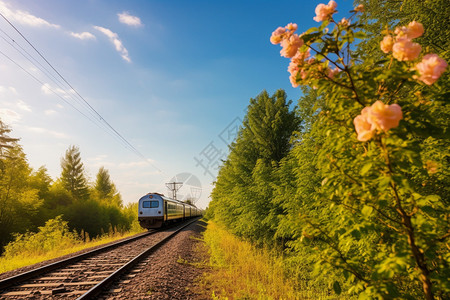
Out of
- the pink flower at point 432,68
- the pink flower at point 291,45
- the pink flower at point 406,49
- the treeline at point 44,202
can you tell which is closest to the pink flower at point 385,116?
the pink flower at point 432,68

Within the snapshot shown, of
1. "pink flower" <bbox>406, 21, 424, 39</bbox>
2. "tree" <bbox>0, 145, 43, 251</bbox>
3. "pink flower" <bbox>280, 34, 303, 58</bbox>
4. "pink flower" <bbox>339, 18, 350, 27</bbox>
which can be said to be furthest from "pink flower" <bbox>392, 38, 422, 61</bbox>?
"tree" <bbox>0, 145, 43, 251</bbox>

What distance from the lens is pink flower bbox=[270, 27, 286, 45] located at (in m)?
1.91

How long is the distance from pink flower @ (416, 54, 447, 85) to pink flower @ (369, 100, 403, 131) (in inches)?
15.2

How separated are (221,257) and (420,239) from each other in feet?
24.5

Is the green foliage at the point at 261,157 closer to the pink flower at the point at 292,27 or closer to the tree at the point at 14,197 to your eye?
the pink flower at the point at 292,27

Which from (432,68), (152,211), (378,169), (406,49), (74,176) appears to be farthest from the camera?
(74,176)

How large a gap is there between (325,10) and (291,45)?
33 cm

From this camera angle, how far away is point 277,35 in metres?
1.91

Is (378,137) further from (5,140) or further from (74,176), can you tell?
(74,176)

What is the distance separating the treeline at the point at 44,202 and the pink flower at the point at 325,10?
17.8 m

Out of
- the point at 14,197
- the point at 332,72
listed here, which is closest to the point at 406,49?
the point at 332,72

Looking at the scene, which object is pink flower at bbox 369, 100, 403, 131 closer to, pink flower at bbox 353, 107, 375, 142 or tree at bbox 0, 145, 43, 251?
pink flower at bbox 353, 107, 375, 142

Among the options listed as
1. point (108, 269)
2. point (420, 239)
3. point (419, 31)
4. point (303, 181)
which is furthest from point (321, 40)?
point (108, 269)

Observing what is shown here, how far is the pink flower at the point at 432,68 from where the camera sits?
1334 millimetres
